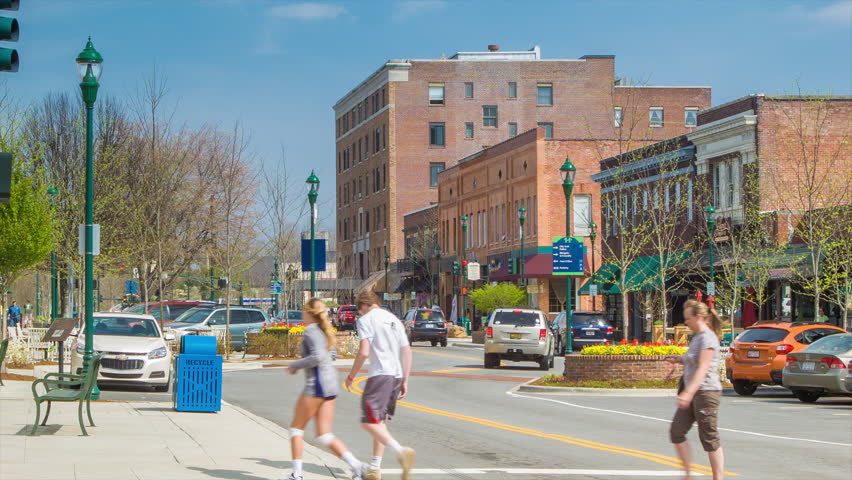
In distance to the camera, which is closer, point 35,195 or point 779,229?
point 35,195

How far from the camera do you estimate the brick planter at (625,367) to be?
1030 inches

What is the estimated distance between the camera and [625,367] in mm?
26203

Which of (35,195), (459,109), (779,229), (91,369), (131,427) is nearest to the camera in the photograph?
(91,369)

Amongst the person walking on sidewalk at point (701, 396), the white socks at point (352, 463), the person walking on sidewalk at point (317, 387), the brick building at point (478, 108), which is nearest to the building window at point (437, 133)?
the brick building at point (478, 108)

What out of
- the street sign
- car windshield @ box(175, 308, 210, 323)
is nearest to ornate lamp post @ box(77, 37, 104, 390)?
car windshield @ box(175, 308, 210, 323)

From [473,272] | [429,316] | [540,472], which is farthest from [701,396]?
[473,272]

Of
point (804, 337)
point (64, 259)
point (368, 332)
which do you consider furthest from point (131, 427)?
point (64, 259)

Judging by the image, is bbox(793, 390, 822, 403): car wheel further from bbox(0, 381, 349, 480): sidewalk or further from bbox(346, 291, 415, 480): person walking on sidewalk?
bbox(346, 291, 415, 480): person walking on sidewalk

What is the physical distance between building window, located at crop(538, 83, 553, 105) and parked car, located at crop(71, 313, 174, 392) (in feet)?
230

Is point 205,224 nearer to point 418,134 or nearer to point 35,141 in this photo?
point 35,141

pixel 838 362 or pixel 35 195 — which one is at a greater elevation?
pixel 35 195

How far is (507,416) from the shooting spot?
19.9 meters

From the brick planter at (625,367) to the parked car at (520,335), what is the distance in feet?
25.0

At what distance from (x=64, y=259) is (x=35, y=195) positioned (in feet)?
34.0
